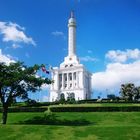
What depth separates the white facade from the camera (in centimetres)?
14512

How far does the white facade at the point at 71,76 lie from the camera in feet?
476

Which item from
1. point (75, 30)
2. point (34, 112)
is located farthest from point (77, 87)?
point (34, 112)

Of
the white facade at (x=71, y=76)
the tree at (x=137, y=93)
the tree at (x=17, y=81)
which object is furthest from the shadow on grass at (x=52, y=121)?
the white facade at (x=71, y=76)

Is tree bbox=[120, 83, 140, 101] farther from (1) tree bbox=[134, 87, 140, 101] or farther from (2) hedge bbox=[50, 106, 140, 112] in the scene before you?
(2) hedge bbox=[50, 106, 140, 112]

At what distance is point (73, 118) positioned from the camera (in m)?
56.1

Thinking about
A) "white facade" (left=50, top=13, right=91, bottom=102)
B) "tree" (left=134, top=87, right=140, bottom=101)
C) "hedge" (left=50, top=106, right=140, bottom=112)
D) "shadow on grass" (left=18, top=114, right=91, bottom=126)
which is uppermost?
"white facade" (left=50, top=13, right=91, bottom=102)

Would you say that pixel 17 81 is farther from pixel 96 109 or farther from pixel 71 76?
pixel 71 76

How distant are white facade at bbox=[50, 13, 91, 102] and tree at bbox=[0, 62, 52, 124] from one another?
3434 inches

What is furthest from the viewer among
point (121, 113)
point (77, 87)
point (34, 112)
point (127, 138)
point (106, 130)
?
point (77, 87)

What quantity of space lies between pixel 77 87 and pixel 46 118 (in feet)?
291

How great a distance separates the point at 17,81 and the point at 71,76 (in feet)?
318

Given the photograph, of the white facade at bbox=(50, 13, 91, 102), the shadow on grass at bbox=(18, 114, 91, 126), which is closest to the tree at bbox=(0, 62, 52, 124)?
the shadow on grass at bbox=(18, 114, 91, 126)

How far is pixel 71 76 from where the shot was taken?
151m

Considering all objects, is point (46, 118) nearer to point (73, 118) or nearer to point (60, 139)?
point (73, 118)
